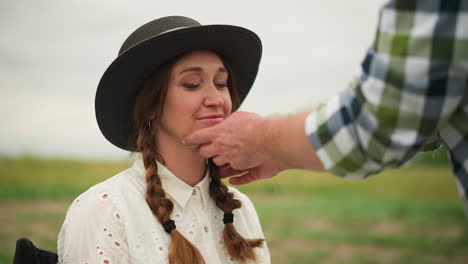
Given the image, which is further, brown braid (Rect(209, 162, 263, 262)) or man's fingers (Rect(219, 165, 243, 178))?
man's fingers (Rect(219, 165, 243, 178))

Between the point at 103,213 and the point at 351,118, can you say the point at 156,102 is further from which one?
the point at 351,118

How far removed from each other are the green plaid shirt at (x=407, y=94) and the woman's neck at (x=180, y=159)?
2.60 ft

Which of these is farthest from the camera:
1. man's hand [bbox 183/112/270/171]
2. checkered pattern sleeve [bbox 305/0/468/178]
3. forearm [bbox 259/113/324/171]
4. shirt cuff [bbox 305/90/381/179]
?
man's hand [bbox 183/112/270/171]

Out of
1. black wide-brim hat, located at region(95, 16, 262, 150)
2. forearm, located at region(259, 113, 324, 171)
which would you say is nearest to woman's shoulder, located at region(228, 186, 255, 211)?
black wide-brim hat, located at region(95, 16, 262, 150)

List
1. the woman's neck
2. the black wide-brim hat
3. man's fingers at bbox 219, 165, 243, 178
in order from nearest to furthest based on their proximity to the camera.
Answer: the black wide-brim hat → the woman's neck → man's fingers at bbox 219, 165, 243, 178

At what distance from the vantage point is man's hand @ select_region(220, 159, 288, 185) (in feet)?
5.67

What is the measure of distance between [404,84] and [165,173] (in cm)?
107

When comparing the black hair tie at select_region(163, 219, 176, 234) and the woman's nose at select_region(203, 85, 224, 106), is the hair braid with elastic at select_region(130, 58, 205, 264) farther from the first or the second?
the woman's nose at select_region(203, 85, 224, 106)

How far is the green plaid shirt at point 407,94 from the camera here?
37.2 inches

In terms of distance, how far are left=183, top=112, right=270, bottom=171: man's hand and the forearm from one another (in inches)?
1.4

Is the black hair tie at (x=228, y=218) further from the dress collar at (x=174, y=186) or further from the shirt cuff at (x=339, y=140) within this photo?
the shirt cuff at (x=339, y=140)

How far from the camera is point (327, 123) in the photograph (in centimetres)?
116

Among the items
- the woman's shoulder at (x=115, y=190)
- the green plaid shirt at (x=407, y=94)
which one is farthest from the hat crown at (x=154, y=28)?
the green plaid shirt at (x=407, y=94)

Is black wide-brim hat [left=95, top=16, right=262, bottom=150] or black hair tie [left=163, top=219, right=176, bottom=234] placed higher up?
black wide-brim hat [left=95, top=16, right=262, bottom=150]
